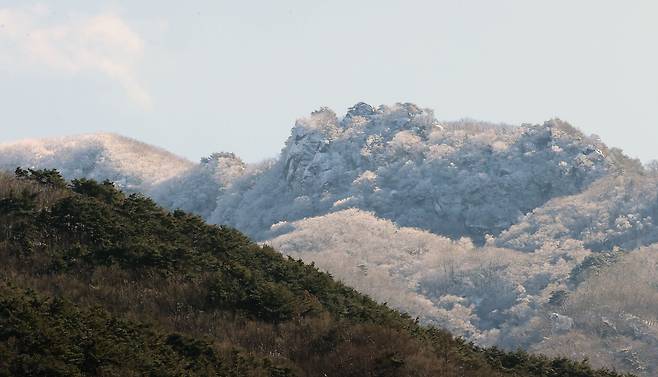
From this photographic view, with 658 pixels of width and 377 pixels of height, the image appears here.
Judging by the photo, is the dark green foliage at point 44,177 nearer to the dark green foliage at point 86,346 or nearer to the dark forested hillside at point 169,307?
the dark forested hillside at point 169,307

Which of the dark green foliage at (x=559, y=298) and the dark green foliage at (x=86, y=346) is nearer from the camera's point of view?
the dark green foliage at (x=86, y=346)

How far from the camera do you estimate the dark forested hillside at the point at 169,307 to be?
73.6 ft

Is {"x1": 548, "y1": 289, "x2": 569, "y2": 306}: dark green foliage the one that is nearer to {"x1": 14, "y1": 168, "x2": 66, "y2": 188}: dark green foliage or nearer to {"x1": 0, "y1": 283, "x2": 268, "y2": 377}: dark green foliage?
{"x1": 14, "y1": 168, "x2": 66, "y2": 188}: dark green foliage

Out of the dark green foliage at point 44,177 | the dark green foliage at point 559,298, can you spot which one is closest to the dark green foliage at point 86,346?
the dark green foliage at point 44,177

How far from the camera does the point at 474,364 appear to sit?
27797mm

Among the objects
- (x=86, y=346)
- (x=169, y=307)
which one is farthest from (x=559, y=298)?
(x=86, y=346)

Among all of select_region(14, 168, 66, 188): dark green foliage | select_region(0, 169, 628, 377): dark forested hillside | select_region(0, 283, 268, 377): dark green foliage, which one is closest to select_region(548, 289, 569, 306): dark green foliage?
select_region(0, 169, 628, 377): dark forested hillside

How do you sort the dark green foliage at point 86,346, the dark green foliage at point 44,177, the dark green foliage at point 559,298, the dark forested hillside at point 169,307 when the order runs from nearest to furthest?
the dark green foliage at point 86,346
the dark forested hillside at point 169,307
the dark green foliage at point 44,177
the dark green foliage at point 559,298

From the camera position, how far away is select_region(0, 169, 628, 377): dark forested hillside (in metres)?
22.4

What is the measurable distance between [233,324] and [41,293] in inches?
203

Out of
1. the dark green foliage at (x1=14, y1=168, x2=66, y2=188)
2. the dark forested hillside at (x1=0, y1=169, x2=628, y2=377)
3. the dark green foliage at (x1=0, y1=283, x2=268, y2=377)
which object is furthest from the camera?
the dark green foliage at (x1=14, y1=168, x2=66, y2=188)

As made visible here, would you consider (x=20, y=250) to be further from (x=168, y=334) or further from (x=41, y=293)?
(x=168, y=334)

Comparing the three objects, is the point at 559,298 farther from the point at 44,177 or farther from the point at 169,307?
the point at 169,307

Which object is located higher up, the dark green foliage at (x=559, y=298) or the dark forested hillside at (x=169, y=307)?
the dark green foliage at (x=559, y=298)
